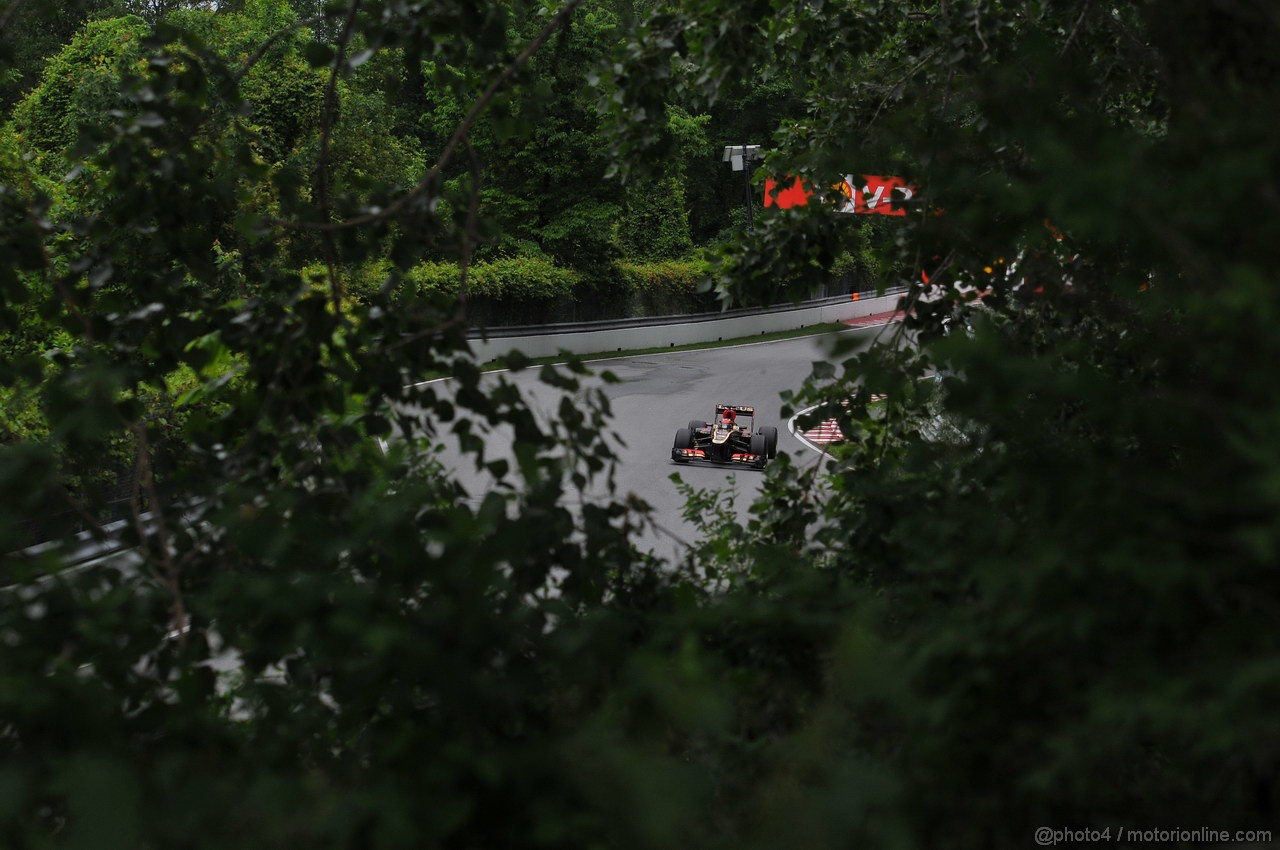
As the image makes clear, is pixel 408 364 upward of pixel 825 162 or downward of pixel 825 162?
downward

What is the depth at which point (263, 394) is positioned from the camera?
118 inches

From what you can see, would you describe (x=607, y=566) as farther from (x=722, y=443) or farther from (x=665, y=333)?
(x=665, y=333)

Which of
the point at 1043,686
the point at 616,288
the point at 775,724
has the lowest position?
the point at 616,288

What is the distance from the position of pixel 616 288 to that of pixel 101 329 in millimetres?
31192

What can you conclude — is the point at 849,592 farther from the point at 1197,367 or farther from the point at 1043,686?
the point at 1197,367

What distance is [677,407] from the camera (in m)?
23.1

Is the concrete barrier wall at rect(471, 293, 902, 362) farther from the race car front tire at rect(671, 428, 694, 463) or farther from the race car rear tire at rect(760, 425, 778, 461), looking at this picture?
the race car rear tire at rect(760, 425, 778, 461)

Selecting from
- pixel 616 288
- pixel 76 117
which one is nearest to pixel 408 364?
pixel 76 117

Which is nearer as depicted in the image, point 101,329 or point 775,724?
point 775,724

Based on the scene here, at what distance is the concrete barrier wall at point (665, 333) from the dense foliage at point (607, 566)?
2384 centimetres

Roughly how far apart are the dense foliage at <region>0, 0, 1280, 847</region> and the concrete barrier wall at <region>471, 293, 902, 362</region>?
23836 millimetres

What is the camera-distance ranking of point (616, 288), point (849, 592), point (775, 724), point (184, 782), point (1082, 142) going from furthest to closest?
1. point (616, 288)
2. point (775, 724)
3. point (849, 592)
4. point (1082, 142)
5. point (184, 782)

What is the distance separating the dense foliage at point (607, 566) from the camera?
5.52ft

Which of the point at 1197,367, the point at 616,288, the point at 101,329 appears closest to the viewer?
the point at 1197,367
